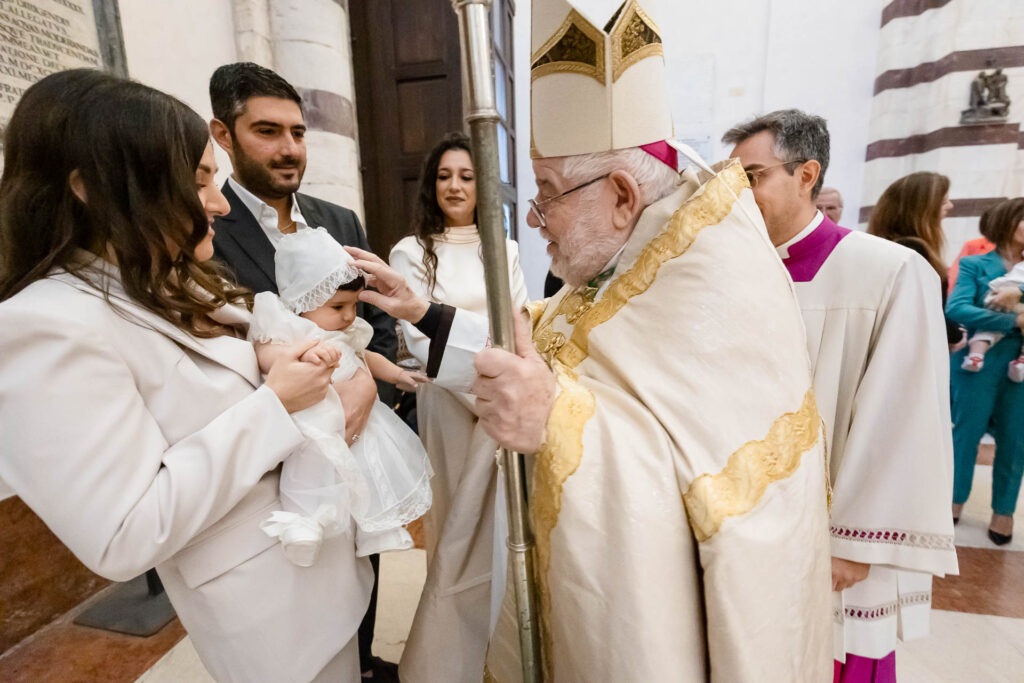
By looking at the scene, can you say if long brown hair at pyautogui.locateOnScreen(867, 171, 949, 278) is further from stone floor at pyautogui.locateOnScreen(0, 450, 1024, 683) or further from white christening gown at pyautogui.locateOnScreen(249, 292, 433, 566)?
white christening gown at pyautogui.locateOnScreen(249, 292, 433, 566)

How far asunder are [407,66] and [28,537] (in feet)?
15.1

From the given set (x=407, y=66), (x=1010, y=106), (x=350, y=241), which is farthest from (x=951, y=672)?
(x=1010, y=106)

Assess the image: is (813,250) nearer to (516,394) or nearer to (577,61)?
(577,61)

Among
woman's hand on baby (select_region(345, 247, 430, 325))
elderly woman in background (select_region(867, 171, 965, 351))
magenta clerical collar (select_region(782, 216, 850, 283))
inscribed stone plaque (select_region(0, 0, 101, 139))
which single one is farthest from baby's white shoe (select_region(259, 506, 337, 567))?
elderly woman in background (select_region(867, 171, 965, 351))

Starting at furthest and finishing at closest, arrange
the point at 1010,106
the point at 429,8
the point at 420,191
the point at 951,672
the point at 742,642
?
the point at 1010,106, the point at 429,8, the point at 420,191, the point at 951,672, the point at 742,642

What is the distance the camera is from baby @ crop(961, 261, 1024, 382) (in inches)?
127

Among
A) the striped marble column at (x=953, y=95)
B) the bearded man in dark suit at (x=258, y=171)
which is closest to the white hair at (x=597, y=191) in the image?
the bearded man in dark suit at (x=258, y=171)

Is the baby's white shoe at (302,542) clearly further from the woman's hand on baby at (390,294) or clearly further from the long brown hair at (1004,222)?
the long brown hair at (1004,222)

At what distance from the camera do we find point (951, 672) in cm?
219

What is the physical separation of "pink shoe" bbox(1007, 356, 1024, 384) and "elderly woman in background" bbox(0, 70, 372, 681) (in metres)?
4.26

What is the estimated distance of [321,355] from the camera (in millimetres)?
1209

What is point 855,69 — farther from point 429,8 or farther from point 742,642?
point 742,642

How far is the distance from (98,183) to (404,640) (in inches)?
91.8

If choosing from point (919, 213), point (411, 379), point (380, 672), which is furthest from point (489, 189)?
point (919, 213)
